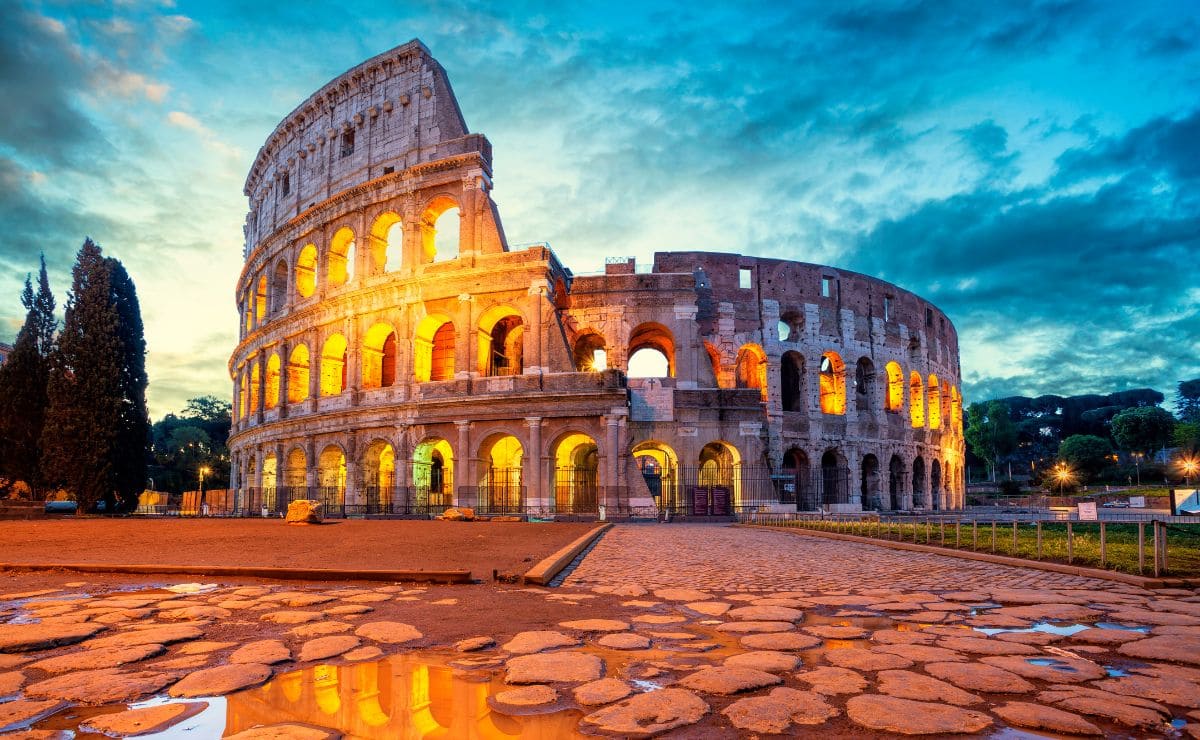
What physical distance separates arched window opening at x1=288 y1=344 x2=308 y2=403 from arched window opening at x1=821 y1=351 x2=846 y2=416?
24.0 m

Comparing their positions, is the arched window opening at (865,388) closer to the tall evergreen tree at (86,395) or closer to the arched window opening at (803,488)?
the arched window opening at (803,488)

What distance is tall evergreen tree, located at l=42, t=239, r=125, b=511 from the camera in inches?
1052

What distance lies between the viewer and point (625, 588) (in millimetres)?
6227

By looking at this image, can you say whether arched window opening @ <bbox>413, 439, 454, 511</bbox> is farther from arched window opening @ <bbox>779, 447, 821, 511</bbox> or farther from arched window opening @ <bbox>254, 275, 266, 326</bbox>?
arched window opening @ <bbox>779, 447, 821, 511</bbox>

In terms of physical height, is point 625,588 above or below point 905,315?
below

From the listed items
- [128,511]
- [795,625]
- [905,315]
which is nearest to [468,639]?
[795,625]

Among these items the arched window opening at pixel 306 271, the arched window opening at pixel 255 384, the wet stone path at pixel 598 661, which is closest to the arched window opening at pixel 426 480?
the arched window opening at pixel 306 271

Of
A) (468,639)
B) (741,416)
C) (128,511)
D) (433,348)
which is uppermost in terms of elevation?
(433,348)

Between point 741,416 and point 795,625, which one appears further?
point 741,416

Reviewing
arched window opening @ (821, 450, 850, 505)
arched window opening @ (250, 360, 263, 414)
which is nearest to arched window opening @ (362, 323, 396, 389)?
arched window opening @ (250, 360, 263, 414)

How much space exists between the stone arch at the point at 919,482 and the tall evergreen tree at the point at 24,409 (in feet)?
132

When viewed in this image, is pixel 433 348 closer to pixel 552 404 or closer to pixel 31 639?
pixel 552 404

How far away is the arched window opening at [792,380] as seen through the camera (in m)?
32.5

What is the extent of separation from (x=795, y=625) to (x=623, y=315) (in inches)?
947
